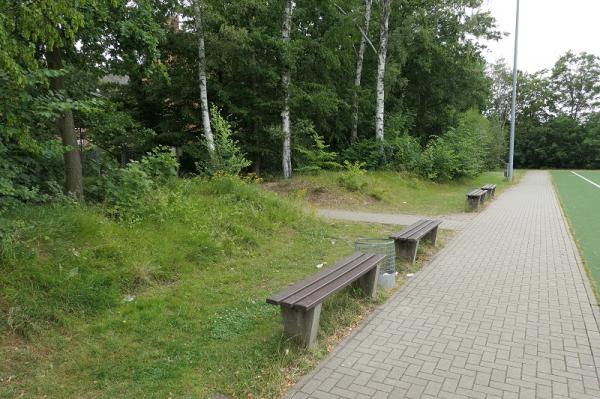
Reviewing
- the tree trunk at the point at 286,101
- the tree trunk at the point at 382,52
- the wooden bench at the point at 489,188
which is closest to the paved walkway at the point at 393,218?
the wooden bench at the point at 489,188

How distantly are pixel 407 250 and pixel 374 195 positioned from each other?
7089mm

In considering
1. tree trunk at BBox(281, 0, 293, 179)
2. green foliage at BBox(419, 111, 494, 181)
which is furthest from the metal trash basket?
green foliage at BBox(419, 111, 494, 181)

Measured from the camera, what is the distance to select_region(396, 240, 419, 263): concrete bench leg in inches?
253

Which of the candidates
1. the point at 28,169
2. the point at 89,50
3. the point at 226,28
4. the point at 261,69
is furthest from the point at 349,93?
the point at 28,169

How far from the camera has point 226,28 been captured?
13.6 meters

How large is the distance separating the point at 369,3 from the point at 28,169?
17.0 m

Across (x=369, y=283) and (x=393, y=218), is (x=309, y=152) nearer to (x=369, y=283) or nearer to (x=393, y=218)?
(x=393, y=218)

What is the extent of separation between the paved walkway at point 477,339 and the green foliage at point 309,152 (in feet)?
34.0

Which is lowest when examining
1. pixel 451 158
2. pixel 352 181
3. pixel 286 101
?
pixel 352 181

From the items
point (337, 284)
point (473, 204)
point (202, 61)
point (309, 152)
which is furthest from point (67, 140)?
point (309, 152)

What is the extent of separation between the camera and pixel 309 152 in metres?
16.4

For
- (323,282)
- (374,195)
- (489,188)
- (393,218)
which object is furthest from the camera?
(489,188)

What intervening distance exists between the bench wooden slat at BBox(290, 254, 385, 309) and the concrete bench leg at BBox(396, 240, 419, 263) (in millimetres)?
1522

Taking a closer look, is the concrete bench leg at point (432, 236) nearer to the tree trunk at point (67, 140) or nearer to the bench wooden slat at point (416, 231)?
the bench wooden slat at point (416, 231)
